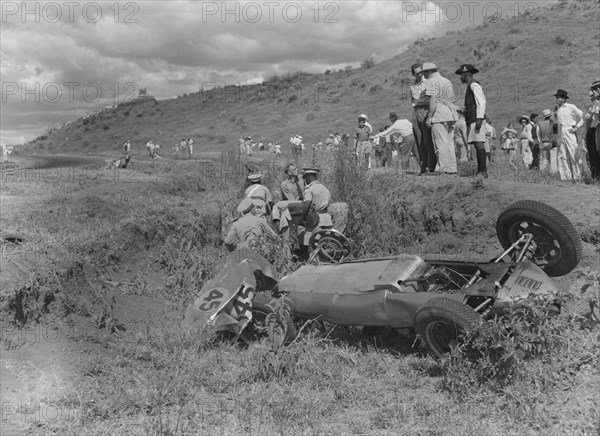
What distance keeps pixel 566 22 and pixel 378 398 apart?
147ft

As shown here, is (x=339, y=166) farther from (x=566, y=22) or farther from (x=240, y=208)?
(x=566, y=22)

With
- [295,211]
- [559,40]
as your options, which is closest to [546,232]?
[295,211]

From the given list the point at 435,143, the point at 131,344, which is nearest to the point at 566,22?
the point at 435,143

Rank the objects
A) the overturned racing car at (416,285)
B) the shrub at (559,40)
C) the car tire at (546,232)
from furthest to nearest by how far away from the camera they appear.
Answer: the shrub at (559,40) < the car tire at (546,232) < the overturned racing car at (416,285)

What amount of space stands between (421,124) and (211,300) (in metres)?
5.97

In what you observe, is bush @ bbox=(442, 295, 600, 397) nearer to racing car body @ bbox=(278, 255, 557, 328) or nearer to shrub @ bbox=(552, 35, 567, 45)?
racing car body @ bbox=(278, 255, 557, 328)

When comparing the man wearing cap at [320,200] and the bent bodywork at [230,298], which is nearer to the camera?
the bent bodywork at [230,298]

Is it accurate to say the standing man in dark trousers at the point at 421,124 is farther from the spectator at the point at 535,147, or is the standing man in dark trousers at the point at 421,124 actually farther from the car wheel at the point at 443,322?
the car wheel at the point at 443,322

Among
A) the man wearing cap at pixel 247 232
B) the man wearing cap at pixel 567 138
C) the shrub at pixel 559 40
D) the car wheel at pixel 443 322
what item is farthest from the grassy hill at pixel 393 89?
the car wheel at pixel 443 322

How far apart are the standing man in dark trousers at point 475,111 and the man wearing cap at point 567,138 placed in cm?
184

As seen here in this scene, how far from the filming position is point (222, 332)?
7020 mm

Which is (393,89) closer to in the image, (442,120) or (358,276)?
(442,120)

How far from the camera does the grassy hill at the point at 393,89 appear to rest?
119ft

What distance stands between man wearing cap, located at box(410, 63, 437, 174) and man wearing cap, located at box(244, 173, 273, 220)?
308 centimetres
